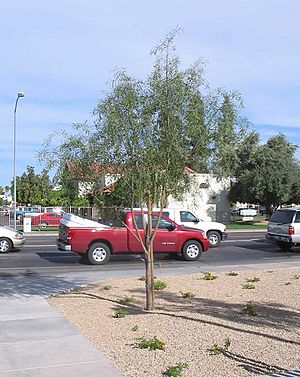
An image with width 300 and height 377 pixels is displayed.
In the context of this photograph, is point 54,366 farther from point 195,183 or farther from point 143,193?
point 195,183

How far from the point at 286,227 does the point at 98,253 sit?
8174 mm

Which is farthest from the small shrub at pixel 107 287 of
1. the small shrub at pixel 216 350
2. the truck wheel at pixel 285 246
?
the truck wheel at pixel 285 246

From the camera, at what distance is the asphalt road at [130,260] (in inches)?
615

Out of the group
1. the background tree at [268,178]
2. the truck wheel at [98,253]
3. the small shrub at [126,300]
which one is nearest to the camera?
the small shrub at [126,300]

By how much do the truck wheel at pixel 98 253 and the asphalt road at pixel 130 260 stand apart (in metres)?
0.24

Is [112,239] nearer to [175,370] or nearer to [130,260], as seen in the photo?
[130,260]

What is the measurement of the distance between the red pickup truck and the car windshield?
506 cm

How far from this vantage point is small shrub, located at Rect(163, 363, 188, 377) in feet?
17.2

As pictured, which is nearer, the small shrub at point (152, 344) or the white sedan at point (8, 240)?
the small shrub at point (152, 344)

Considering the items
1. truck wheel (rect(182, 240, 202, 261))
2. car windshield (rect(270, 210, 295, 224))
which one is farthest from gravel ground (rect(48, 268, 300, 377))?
car windshield (rect(270, 210, 295, 224))

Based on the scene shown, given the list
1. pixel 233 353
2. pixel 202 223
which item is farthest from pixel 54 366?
pixel 202 223

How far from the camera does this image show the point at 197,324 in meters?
7.55

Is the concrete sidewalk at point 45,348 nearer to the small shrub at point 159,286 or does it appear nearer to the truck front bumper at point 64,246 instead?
the small shrub at point 159,286

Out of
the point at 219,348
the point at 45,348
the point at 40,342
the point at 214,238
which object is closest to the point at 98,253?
the point at 214,238
